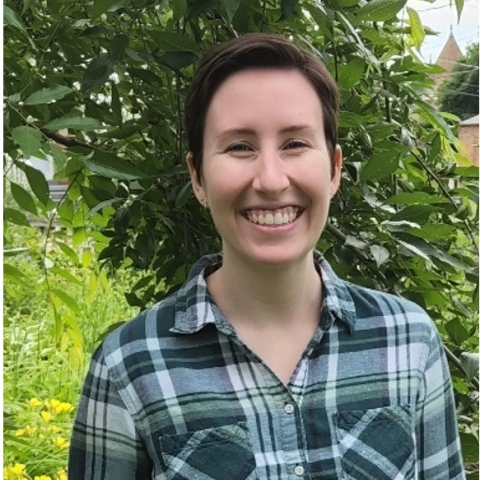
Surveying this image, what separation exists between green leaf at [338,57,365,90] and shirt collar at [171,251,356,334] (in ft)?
0.79

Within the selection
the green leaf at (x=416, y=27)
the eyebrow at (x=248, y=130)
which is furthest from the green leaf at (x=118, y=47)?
the green leaf at (x=416, y=27)

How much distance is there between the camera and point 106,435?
0.73 meters

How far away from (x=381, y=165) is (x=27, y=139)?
401mm

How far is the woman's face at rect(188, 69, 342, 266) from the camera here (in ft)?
2.27

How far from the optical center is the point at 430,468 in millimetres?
793

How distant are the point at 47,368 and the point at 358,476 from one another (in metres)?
1.85

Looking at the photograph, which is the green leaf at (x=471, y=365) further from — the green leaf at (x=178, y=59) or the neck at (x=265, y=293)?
the green leaf at (x=178, y=59)

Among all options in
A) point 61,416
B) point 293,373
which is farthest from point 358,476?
point 61,416

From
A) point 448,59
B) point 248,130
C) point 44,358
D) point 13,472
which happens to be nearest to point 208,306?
point 248,130

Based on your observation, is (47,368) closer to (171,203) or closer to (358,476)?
(171,203)

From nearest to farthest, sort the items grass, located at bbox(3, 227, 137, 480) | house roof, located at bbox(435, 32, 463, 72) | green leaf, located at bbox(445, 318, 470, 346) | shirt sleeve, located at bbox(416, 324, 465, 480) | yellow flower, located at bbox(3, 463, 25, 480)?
shirt sleeve, located at bbox(416, 324, 465, 480) < green leaf, located at bbox(445, 318, 470, 346) < house roof, located at bbox(435, 32, 463, 72) < yellow flower, located at bbox(3, 463, 25, 480) < grass, located at bbox(3, 227, 137, 480)

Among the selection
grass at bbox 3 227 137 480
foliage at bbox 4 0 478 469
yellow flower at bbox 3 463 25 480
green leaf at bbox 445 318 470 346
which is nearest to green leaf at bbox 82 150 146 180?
foliage at bbox 4 0 478 469

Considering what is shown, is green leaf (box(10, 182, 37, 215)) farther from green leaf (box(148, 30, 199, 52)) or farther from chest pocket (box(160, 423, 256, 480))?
chest pocket (box(160, 423, 256, 480))

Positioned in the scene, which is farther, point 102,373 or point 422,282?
point 422,282
